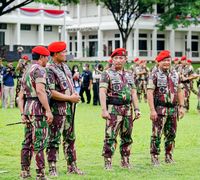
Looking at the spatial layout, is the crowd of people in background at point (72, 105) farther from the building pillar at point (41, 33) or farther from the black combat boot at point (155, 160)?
the building pillar at point (41, 33)

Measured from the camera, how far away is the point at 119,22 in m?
54.6

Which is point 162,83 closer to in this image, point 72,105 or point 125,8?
point 72,105

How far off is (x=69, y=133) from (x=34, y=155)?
3.06ft

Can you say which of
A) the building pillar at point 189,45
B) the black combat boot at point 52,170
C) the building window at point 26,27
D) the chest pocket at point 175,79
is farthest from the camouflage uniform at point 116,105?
the building pillar at point 189,45

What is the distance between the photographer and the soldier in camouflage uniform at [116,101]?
463 inches

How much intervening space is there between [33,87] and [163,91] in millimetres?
3124

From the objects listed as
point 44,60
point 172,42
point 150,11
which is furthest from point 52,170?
point 172,42

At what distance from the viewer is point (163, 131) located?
41.8ft

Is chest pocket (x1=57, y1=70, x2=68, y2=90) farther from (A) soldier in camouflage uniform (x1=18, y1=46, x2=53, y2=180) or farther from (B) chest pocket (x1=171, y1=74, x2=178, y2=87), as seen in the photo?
(B) chest pocket (x1=171, y1=74, x2=178, y2=87)

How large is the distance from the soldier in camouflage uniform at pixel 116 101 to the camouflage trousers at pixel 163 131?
2.38 ft

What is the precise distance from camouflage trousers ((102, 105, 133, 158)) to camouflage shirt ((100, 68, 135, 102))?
18cm

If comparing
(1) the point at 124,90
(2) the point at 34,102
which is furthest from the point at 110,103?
(2) the point at 34,102

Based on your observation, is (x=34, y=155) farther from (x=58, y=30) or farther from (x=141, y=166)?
(x=58, y=30)

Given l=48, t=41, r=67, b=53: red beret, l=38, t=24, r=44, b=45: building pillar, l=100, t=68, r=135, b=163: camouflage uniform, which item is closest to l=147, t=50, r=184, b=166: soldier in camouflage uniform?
l=100, t=68, r=135, b=163: camouflage uniform
